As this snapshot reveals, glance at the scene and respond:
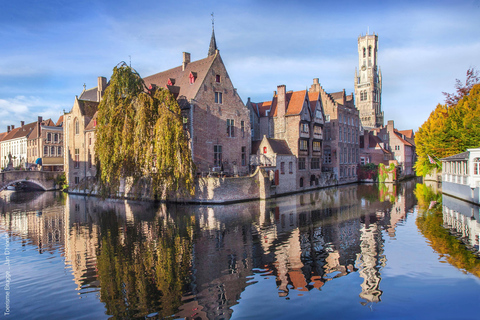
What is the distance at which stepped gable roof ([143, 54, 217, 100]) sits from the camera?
3781 cm

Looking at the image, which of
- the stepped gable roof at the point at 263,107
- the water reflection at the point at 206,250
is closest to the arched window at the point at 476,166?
the water reflection at the point at 206,250

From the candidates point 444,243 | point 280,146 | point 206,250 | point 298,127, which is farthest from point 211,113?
point 444,243

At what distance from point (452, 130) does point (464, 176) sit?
1304cm

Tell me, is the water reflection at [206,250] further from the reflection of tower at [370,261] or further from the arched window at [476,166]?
the arched window at [476,166]

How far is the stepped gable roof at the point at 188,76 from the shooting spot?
3781 cm

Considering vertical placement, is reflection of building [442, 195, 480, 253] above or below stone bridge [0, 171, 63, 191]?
below

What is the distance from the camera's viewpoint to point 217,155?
3888 cm

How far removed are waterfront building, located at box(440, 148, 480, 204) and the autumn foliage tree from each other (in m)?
4.47

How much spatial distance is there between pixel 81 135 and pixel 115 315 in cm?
4463

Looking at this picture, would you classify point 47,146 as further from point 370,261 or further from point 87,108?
point 370,261

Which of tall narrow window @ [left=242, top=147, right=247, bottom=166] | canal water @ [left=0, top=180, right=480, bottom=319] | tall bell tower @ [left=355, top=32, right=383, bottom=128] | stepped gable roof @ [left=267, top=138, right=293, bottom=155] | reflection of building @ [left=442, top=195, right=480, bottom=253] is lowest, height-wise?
canal water @ [left=0, top=180, right=480, bottom=319]

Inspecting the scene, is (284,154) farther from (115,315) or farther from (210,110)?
(115,315)

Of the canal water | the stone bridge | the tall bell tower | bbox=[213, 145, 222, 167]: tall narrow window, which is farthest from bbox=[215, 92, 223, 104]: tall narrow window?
the tall bell tower

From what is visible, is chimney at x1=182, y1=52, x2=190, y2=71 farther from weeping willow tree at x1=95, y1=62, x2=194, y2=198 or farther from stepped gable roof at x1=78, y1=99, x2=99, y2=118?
stepped gable roof at x1=78, y1=99, x2=99, y2=118
